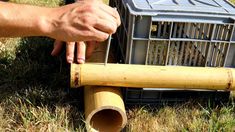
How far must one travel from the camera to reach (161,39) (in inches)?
95.3

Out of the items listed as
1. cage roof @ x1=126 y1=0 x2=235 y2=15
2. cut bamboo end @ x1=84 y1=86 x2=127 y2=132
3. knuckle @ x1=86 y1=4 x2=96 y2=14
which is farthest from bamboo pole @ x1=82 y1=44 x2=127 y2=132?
knuckle @ x1=86 y1=4 x2=96 y2=14

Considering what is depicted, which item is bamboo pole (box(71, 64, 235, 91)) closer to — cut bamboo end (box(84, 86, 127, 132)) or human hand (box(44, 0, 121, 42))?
cut bamboo end (box(84, 86, 127, 132))

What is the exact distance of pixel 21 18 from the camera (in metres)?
1.76

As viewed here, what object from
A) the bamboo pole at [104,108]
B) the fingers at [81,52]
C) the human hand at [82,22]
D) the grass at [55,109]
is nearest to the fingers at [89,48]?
the bamboo pole at [104,108]

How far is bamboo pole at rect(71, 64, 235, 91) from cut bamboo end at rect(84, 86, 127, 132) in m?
0.07

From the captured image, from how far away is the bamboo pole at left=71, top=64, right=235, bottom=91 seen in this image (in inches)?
92.0

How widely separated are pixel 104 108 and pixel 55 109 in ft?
1.27

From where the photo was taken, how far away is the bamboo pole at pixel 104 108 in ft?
7.41

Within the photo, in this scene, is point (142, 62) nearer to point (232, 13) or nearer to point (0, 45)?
point (232, 13)

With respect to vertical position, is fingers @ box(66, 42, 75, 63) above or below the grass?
above

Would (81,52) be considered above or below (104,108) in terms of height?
above

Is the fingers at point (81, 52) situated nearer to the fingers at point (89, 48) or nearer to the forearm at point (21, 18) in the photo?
the fingers at point (89, 48)

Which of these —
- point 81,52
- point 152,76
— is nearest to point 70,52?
point 81,52

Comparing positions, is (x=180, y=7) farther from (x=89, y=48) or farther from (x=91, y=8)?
(x=91, y=8)
